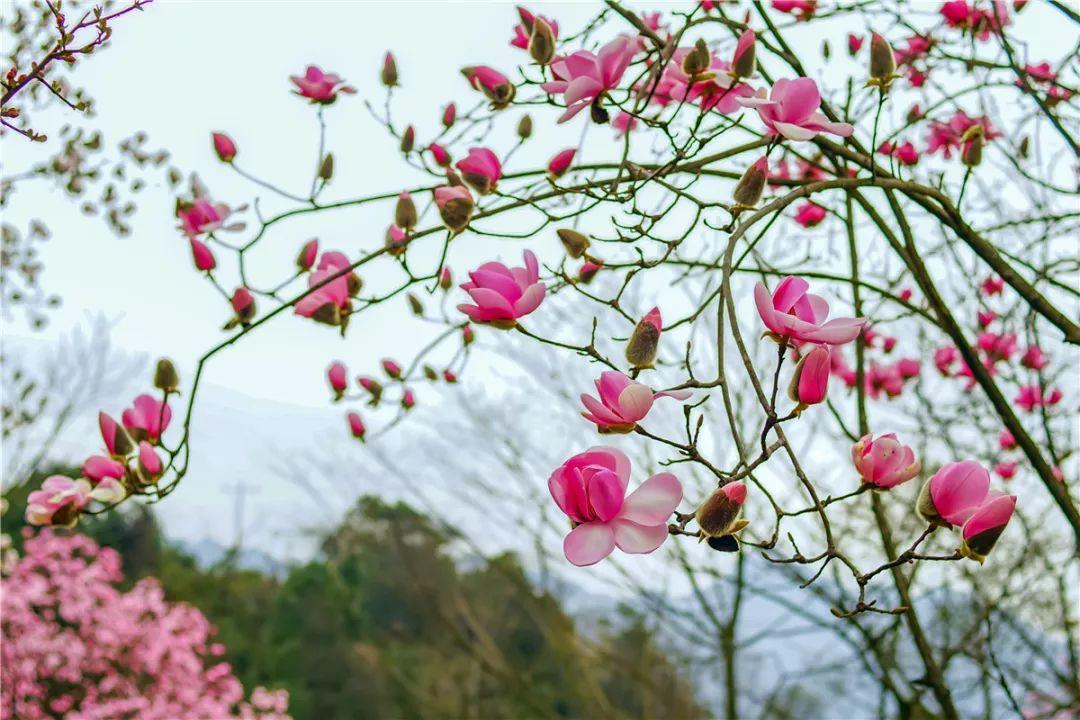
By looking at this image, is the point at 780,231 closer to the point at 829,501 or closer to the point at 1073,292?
the point at 1073,292

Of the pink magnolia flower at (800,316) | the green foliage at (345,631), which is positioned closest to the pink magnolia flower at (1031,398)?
the pink magnolia flower at (800,316)

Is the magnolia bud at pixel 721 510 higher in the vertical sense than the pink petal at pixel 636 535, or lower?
Result: higher

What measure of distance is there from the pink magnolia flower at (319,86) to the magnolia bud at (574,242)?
0.48m

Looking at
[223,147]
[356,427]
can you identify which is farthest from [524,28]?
[356,427]

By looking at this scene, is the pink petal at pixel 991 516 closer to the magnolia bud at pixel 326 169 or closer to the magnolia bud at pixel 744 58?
the magnolia bud at pixel 744 58

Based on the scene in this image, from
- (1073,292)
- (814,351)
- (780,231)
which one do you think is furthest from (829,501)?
(780,231)

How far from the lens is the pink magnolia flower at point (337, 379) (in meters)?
1.34

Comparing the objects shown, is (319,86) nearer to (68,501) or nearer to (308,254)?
(308,254)

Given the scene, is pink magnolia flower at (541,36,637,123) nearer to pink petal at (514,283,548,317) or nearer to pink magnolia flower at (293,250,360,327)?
pink petal at (514,283,548,317)

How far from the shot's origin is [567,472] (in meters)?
0.62

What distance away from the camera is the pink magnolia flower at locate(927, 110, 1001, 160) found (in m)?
1.70

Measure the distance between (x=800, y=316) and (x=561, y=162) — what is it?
40 cm

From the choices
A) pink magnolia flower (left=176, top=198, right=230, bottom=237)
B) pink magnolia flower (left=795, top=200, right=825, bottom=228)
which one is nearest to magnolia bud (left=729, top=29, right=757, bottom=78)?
pink magnolia flower (left=176, top=198, right=230, bottom=237)

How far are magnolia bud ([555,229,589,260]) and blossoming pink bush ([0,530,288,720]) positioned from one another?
18.4ft
